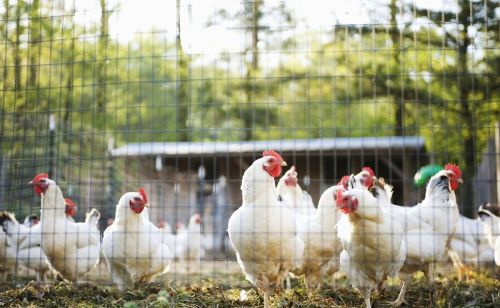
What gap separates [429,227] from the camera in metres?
6.99

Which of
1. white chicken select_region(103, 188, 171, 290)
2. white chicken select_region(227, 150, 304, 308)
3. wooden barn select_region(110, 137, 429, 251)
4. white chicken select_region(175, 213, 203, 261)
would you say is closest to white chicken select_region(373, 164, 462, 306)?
white chicken select_region(227, 150, 304, 308)

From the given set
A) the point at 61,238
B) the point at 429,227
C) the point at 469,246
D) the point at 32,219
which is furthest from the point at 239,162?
the point at 429,227

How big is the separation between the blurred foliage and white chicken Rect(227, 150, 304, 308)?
2.98 feet

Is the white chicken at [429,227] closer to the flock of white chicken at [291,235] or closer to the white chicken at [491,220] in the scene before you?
the flock of white chicken at [291,235]

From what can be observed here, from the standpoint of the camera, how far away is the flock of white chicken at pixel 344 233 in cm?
579

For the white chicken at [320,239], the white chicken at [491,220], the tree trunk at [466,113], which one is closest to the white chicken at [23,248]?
the white chicken at [320,239]

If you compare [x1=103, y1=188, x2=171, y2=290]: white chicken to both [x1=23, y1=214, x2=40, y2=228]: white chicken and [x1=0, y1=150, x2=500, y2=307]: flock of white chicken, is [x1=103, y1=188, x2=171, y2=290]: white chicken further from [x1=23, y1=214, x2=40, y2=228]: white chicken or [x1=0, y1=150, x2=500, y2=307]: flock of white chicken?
[x1=23, y1=214, x2=40, y2=228]: white chicken

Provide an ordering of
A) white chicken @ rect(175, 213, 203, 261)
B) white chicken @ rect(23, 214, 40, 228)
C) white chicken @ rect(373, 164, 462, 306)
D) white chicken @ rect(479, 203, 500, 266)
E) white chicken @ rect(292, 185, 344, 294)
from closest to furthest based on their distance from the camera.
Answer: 1. white chicken @ rect(373, 164, 462, 306)
2. white chicken @ rect(292, 185, 344, 294)
3. white chicken @ rect(479, 203, 500, 266)
4. white chicken @ rect(23, 214, 40, 228)
5. white chicken @ rect(175, 213, 203, 261)

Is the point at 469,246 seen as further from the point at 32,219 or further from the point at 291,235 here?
the point at 32,219

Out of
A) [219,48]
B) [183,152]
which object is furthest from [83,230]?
[183,152]

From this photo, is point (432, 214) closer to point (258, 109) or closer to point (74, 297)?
point (74, 297)

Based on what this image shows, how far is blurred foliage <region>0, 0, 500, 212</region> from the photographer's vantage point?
7059mm

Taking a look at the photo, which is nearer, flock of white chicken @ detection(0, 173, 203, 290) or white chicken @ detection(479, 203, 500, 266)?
flock of white chicken @ detection(0, 173, 203, 290)

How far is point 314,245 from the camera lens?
7.02 metres
